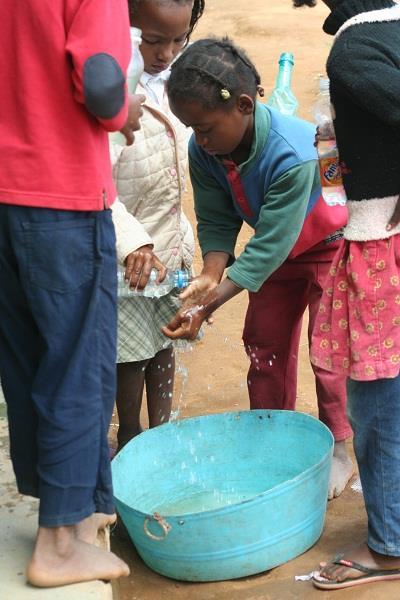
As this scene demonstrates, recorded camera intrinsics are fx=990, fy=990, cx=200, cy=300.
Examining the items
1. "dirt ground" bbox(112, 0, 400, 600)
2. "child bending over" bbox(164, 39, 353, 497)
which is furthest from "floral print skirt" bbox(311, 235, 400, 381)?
"dirt ground" bbox(112, 0, 400, 600)

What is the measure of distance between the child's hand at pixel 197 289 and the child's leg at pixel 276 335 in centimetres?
Result: 39

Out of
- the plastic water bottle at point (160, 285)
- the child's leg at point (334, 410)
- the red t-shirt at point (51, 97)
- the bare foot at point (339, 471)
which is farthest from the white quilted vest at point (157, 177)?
the red t-shirt at point (51, 97)

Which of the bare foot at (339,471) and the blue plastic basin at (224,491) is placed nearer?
A: the blue plastic basin at (224,491)

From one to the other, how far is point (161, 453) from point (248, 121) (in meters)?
1.15

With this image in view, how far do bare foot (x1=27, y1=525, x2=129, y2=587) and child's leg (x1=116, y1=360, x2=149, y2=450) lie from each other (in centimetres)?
109

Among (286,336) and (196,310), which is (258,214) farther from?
(286,336)

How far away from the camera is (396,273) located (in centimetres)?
257

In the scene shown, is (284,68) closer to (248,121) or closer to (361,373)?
(248,121)

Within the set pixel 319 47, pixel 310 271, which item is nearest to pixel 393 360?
pixel 310 271

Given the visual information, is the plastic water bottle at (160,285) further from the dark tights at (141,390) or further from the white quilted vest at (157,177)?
the dark tights at (141,390)

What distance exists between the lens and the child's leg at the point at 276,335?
137 inches

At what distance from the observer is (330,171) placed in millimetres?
2711

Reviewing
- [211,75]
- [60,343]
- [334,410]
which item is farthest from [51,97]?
[334,410]

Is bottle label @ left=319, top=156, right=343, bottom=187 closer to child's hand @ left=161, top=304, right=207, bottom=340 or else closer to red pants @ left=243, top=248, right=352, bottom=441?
child's hand @ left=161, top=304, right=207, bottom=340
